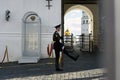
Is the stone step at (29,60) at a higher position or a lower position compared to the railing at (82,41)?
lower

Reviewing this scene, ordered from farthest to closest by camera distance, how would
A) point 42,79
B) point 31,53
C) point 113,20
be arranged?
point 31,53 < point 42,79 < point 113,20

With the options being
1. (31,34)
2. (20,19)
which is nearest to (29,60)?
(31,34)

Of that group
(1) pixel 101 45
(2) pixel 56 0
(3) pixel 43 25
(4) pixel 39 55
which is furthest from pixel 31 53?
(1) pixel 101 45

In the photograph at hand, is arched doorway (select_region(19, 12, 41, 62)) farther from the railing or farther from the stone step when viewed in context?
the railing

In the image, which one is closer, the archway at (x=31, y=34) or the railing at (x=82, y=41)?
the archway at (x=31, y=34)

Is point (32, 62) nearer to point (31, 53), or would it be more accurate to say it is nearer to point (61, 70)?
point (31, 53)

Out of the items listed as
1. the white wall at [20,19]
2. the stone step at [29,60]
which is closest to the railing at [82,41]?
the white wall at [20,19]

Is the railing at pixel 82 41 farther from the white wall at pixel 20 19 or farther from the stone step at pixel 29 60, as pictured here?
the stone step at pixel 29 60

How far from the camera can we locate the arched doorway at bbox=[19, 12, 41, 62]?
1980 centimetres

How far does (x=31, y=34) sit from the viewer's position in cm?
1988

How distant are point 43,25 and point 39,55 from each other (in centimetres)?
177

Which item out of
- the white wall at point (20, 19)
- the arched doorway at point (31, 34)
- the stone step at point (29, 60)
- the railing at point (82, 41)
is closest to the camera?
the stone step at point (29, 60)

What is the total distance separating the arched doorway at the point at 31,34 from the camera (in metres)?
19.8

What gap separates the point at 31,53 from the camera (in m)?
19.7
